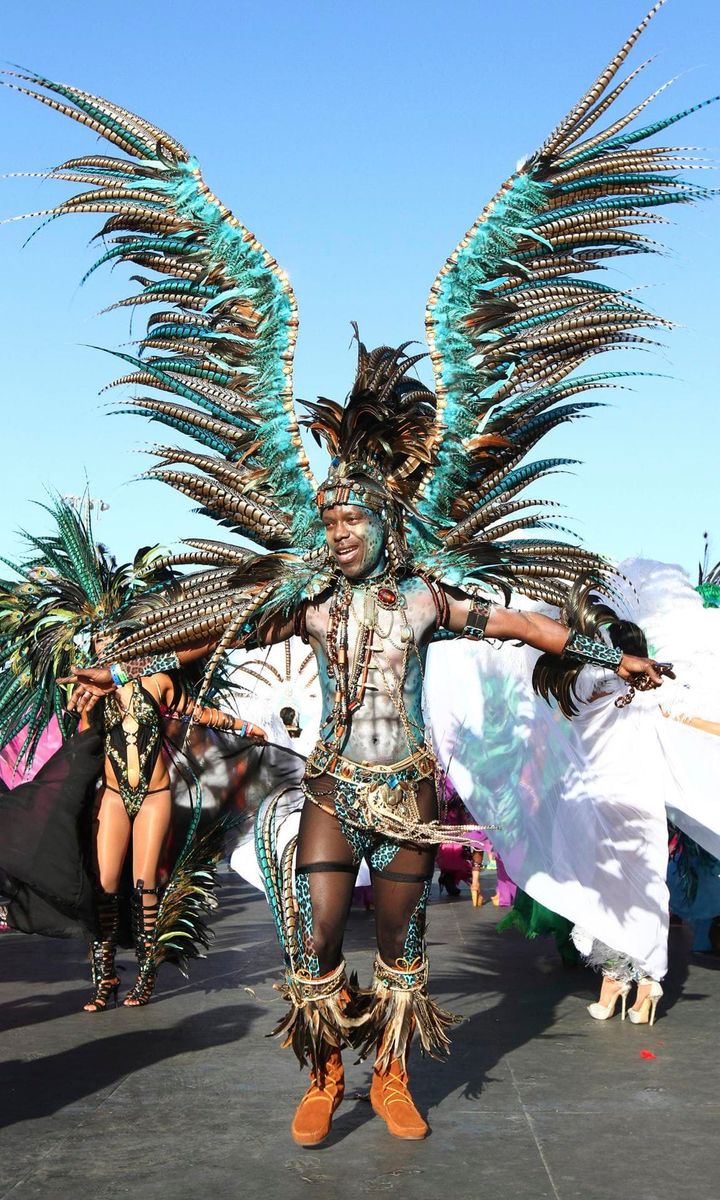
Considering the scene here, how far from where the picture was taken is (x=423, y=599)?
4633 millimetres

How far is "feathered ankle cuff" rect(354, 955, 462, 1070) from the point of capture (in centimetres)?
440

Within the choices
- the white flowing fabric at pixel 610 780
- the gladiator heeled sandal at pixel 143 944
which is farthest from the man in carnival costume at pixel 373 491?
the gladiator heeled sandal at pixel 143 944

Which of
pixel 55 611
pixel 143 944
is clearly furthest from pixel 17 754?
pixel 143 944

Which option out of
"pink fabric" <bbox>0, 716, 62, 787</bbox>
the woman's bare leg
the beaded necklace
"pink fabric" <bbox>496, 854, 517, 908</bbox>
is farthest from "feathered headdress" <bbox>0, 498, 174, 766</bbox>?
"pink fabric" <bbox>496, 854, 517, 908</bbox>

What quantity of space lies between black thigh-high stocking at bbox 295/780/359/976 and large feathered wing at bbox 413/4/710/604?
1.00m

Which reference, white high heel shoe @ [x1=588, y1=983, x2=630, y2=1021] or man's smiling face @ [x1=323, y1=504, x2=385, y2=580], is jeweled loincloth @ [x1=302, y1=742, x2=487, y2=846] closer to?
man's smiling face @ [x1=323, y1=504, x2=385, y2=580]

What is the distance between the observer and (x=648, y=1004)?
239 inches

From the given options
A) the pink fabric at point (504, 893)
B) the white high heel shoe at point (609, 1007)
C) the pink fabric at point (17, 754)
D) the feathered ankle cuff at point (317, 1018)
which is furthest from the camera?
the pink fabric at point (17, 754)

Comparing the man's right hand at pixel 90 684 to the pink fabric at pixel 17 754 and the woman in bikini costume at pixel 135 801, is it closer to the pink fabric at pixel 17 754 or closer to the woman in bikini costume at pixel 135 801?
the woman in bikini costume at pixel 135 801

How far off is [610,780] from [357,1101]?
2.13 m

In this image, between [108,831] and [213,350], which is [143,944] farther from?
[213,350]

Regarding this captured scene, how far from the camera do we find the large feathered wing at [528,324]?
15.9 ft

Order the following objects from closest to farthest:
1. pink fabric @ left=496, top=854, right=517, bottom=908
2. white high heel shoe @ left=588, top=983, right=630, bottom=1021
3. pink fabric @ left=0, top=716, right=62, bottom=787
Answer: white high heel shoe @ left=588, top=983, right=630, bottom=1021
pink fabric @ left=496, top=854, right=517, bottom=908
pink fabric @ left=0, top=716, right=62, bottom=787

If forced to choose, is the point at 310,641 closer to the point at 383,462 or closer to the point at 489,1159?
the point at 383,462
